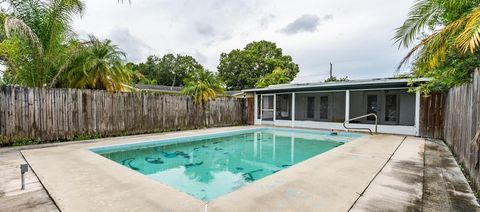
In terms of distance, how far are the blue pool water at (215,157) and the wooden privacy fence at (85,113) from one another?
205 cm

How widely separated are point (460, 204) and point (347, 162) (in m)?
2.09

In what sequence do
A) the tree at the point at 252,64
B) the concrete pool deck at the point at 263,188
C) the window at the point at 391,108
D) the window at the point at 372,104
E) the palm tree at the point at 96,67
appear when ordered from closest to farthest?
the concrete pool deck at the point at 263,188, the palm tree at the point at 96,67, the window at the point at 391,108, the window at the point at 372,104, the tree at the point at 252,64

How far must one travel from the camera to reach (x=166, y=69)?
35469 mm

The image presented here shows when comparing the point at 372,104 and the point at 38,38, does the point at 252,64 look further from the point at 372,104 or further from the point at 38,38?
the point at 38,38

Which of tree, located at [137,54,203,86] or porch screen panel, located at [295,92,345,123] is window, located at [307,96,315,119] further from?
tree, located at [137,54,203,86]

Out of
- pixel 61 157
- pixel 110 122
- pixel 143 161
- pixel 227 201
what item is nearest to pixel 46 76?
pixel 110 122

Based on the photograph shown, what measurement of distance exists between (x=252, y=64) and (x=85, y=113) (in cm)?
2546

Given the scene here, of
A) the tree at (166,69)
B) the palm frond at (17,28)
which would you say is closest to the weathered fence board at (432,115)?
the palm frond at (17,28)

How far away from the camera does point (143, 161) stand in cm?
623

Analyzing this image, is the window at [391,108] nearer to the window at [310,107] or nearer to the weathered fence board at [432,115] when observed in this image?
the weathered fence board at [432,115]

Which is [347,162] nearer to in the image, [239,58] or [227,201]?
[227,201]

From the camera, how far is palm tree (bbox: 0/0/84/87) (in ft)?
22.2

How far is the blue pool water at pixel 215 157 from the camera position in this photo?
16.1 feet

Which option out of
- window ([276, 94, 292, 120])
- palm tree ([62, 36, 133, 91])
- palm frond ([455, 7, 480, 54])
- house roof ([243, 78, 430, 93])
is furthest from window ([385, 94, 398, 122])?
palm tree ([62, 36, 133, 91])
